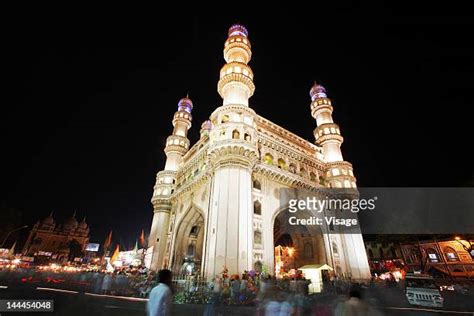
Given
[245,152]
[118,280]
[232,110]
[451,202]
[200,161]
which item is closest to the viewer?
[118,280]

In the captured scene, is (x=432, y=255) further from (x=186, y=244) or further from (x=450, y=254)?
(x=186, y=244)

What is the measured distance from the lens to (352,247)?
2970 cm

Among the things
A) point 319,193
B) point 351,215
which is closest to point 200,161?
point 319,193

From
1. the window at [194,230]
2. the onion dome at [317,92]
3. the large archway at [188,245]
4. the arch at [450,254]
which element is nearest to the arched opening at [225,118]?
the large archway at [188,245]

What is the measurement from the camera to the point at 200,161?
32250 mm

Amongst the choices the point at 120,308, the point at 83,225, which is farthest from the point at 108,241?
the point at 120,308

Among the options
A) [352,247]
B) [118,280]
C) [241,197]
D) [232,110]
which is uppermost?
[232,110]

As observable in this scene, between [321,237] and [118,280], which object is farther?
[321,237]

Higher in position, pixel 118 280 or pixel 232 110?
pixel 232 110

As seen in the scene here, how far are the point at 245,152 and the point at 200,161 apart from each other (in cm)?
936

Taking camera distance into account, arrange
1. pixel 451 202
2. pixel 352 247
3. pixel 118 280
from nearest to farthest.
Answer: pixel 118 280, pixel 352 247, pixel 451 202

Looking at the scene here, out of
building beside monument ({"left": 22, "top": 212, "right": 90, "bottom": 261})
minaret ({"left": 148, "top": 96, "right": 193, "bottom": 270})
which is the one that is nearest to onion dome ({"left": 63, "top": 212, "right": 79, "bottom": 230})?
building beside monument ({"left": 22, "top": 212, "right": 90, "bottom": 261})

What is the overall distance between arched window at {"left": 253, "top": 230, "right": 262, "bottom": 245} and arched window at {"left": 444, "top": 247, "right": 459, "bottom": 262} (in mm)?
39791

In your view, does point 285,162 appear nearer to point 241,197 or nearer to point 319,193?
point 319,193
